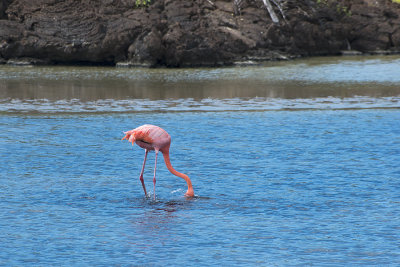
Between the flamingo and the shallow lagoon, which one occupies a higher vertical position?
the flamingo

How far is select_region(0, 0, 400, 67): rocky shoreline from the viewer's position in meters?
32.6

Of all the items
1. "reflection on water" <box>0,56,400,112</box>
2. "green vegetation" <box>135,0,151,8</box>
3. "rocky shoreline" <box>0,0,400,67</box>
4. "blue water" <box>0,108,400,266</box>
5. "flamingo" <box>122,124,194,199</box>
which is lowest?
"blue water" <box>0,108,400,266</box>

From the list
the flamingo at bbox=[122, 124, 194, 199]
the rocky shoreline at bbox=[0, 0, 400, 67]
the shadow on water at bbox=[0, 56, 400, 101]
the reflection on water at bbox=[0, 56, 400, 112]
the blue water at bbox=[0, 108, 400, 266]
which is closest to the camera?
the blue water at bbox=[0, 108, 400, 266]

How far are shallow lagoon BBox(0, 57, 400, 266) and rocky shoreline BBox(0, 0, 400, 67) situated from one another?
10214mm

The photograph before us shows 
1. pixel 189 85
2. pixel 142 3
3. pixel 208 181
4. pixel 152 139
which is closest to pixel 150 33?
pixel 142 3

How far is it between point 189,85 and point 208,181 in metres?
14.8

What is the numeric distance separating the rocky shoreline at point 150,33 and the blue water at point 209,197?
16.5 metres

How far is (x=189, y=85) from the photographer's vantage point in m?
25.4

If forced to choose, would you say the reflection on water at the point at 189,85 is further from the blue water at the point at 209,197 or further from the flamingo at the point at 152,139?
the flamingo at the point at 152,139

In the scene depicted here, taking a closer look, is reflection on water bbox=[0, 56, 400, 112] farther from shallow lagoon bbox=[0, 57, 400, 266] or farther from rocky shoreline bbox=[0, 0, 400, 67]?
rocky shoreline bbox=[0, 0, 400, 67]

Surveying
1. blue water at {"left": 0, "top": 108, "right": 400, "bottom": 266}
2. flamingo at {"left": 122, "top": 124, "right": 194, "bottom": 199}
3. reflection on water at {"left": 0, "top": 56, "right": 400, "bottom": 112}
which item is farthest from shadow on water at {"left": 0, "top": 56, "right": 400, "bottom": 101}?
flamingo at {"left": 122, "top": 124, "right": 194, "bottom": 199}

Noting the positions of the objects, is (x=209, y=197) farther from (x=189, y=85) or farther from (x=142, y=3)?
(x=142, y=3)

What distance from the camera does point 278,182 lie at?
1068 centimetres

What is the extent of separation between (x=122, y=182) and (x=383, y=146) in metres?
5.57
